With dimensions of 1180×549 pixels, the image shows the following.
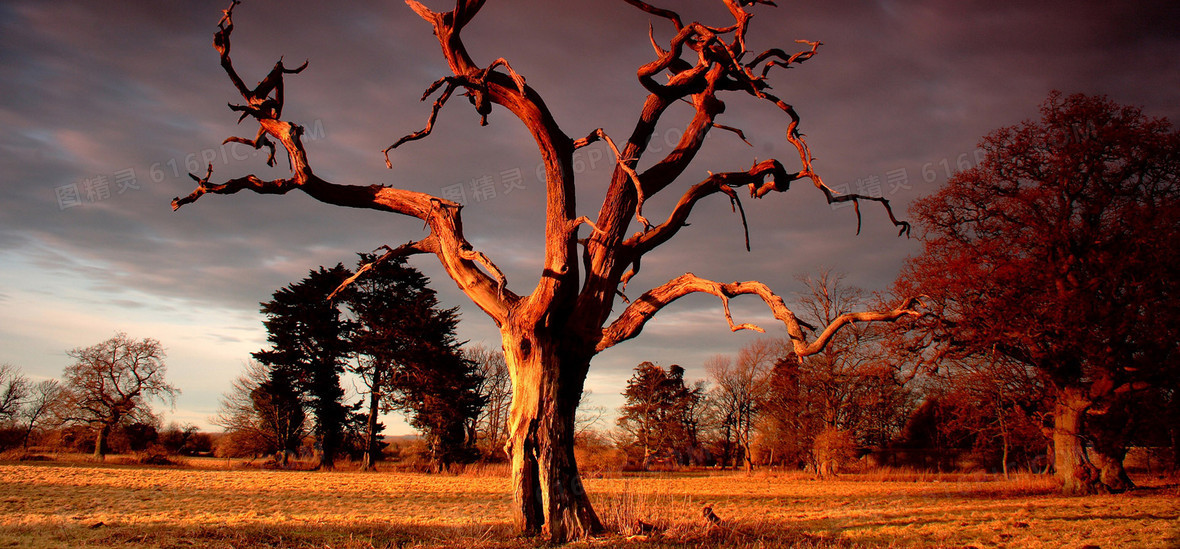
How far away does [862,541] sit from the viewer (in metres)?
8.85

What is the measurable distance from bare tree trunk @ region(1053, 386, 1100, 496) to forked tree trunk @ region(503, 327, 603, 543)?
17542mm

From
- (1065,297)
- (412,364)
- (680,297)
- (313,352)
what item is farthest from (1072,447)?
(313,352)

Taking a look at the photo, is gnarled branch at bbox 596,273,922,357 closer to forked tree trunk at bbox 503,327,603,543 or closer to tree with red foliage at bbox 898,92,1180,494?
forked tree trunk at bbox 503,327,603,543

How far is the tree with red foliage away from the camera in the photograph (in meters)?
16.9

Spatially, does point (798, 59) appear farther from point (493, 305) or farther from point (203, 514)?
point (203, 514)

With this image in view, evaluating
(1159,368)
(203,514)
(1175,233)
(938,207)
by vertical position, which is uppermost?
(938,207)

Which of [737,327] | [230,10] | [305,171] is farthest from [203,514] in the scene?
[737,327]

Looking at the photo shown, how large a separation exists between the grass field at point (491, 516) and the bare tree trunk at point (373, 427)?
11387 mm

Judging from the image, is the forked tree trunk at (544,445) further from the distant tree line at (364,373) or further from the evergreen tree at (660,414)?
the evergreen tree at (660,414)

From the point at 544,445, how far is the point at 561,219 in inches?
110

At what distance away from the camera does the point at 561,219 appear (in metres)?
8.05

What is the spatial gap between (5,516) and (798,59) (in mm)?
14597

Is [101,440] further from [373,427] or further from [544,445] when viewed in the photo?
[544,445]

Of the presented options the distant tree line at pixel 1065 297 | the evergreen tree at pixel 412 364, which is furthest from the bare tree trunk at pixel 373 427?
the distant tree line at pixel 1065 297
